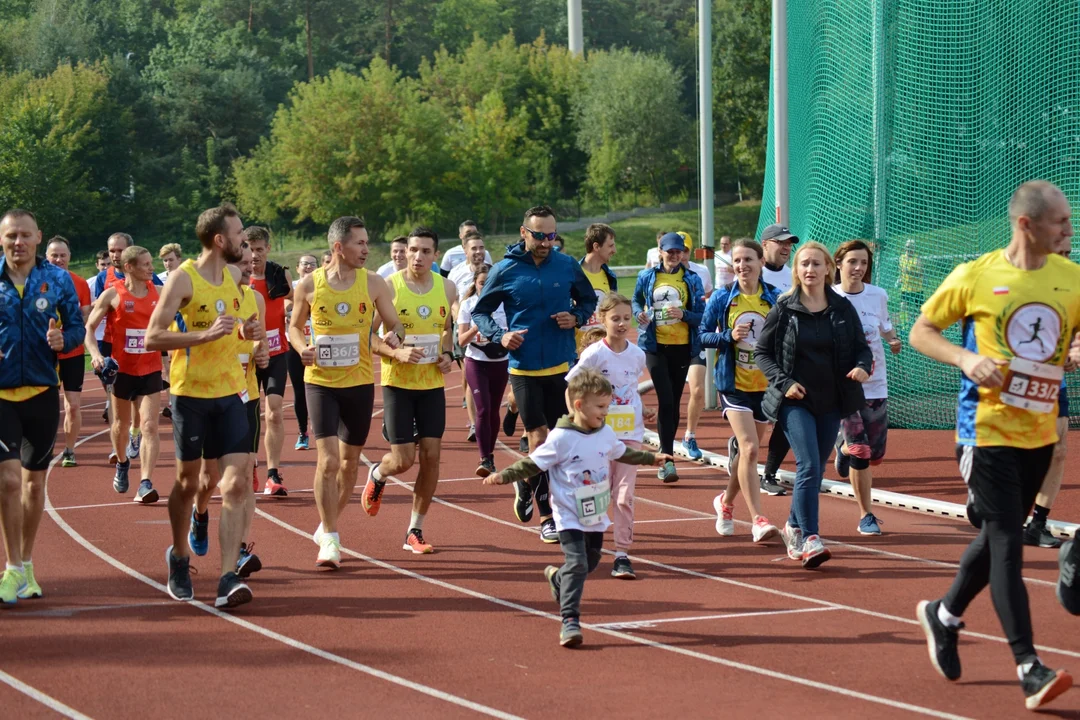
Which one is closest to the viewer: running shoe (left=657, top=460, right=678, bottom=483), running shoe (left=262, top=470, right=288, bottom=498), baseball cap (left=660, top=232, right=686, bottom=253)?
running shoe (left=262, top=470, right=288, bottom=498)

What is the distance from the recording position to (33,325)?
→ 25.6ft

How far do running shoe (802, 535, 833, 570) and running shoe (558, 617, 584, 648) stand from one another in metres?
2.11

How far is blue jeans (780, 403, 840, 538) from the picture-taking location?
8.17 m

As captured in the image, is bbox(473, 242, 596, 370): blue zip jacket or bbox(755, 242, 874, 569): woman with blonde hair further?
bbox(473, 242, 596, 370): blue zip jacket

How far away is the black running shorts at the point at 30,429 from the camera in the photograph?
302 inches

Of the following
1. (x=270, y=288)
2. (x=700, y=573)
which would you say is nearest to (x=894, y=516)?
(x=700, y=573)

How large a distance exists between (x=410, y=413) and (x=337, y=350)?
2.69 ft

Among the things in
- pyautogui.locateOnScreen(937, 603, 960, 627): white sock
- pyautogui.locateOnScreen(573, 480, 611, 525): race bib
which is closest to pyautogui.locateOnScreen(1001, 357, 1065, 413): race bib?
pyautogui.locateOnScreen(937, 603, 960, 627): white sock

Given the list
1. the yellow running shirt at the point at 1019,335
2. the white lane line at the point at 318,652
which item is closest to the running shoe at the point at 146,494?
the white lane line at the point at 318,652

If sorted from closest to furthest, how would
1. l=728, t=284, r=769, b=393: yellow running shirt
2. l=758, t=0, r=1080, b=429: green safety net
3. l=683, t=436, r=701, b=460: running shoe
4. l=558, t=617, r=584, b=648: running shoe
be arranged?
l=558, t=617, r=584, b=648: running shoe < l=728, t=284, r=769, b=393: yellow running shirt < l=683, t=436, r=701, b=460: running shoe < l=758, t=0, r=1080, b=429: green safety net

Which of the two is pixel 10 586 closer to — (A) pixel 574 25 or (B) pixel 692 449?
(B) pixel 692 449

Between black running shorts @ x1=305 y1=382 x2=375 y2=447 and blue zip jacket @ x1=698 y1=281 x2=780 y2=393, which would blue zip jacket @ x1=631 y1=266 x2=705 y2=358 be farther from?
black running shorts @ x1=305 y1=382 x2=375 y2=447

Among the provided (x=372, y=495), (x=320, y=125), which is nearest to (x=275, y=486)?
(x=372, y=495)

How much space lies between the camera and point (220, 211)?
7547 mm
